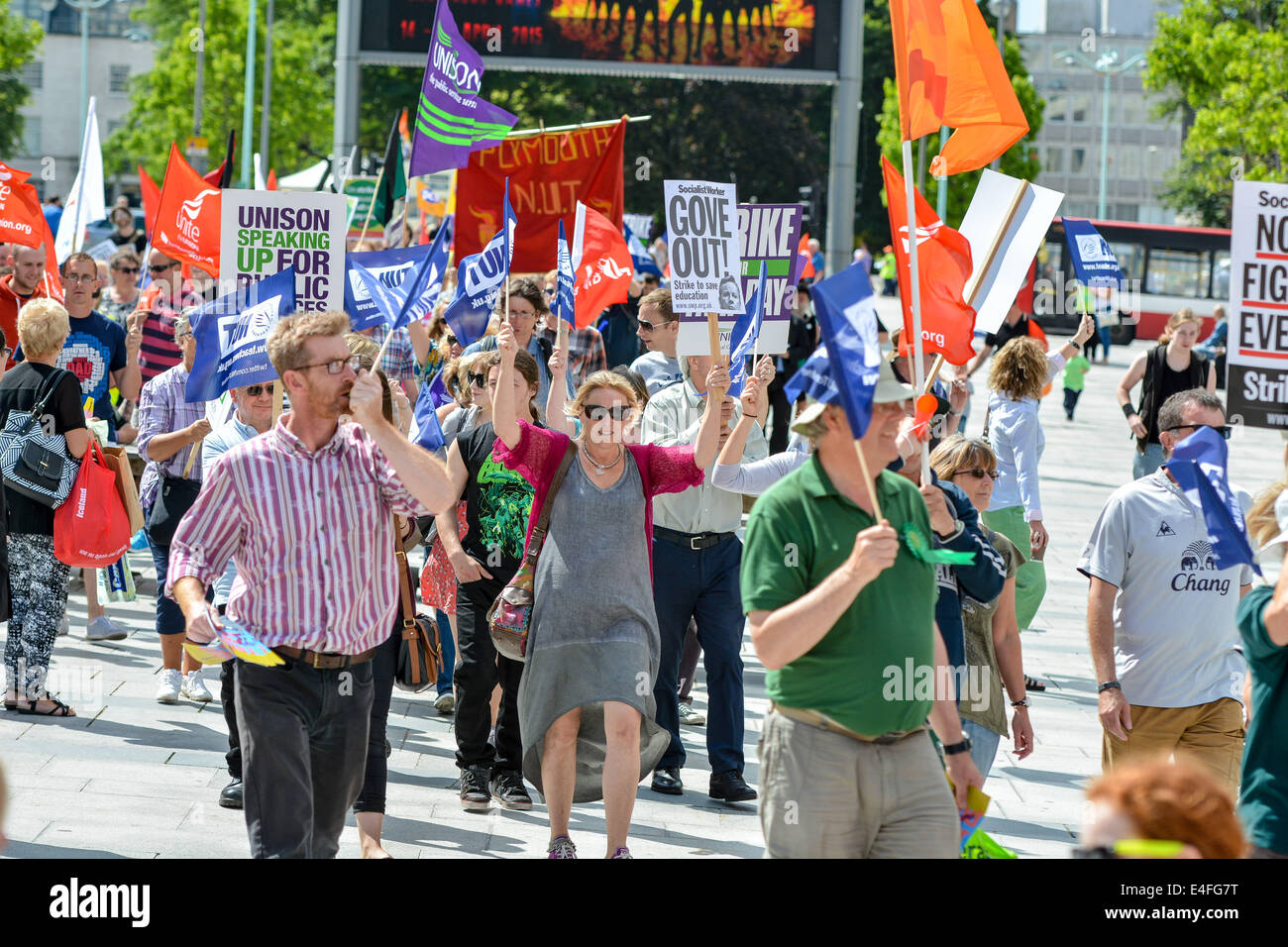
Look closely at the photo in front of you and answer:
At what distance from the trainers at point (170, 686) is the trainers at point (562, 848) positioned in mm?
3130

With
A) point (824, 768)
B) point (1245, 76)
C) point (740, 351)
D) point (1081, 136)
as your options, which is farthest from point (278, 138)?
point (1081, 136)

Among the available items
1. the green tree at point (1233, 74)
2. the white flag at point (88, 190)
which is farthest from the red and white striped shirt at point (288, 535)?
the green tree at point (1233, 74)

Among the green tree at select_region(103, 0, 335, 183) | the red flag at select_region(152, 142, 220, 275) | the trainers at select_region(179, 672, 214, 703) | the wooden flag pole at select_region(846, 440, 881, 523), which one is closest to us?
the wooden flag pole at select_region(846, 440, 881, 523)

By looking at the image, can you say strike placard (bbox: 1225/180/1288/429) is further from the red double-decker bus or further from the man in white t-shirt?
the red double-decker bus

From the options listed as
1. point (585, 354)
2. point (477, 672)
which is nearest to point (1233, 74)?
point (585, 354)

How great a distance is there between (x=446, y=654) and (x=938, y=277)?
3.36 meters

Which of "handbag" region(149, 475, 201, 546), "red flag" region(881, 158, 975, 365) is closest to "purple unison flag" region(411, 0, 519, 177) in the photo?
"handbag" region(149, 475, 201, 546)

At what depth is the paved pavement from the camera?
6.35 metres

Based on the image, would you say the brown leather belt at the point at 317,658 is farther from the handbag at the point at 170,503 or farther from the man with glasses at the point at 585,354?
the man with glasses at the point at 585,354

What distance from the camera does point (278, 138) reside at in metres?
53.6

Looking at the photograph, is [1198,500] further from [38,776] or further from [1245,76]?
[1245,76]

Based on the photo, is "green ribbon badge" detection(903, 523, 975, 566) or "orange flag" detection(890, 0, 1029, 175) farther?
"orange flag" detection(890, 0, 1029, 175)

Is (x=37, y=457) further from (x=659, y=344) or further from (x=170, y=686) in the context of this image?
(x=659, y=344)

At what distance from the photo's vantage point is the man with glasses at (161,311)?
1055cm
